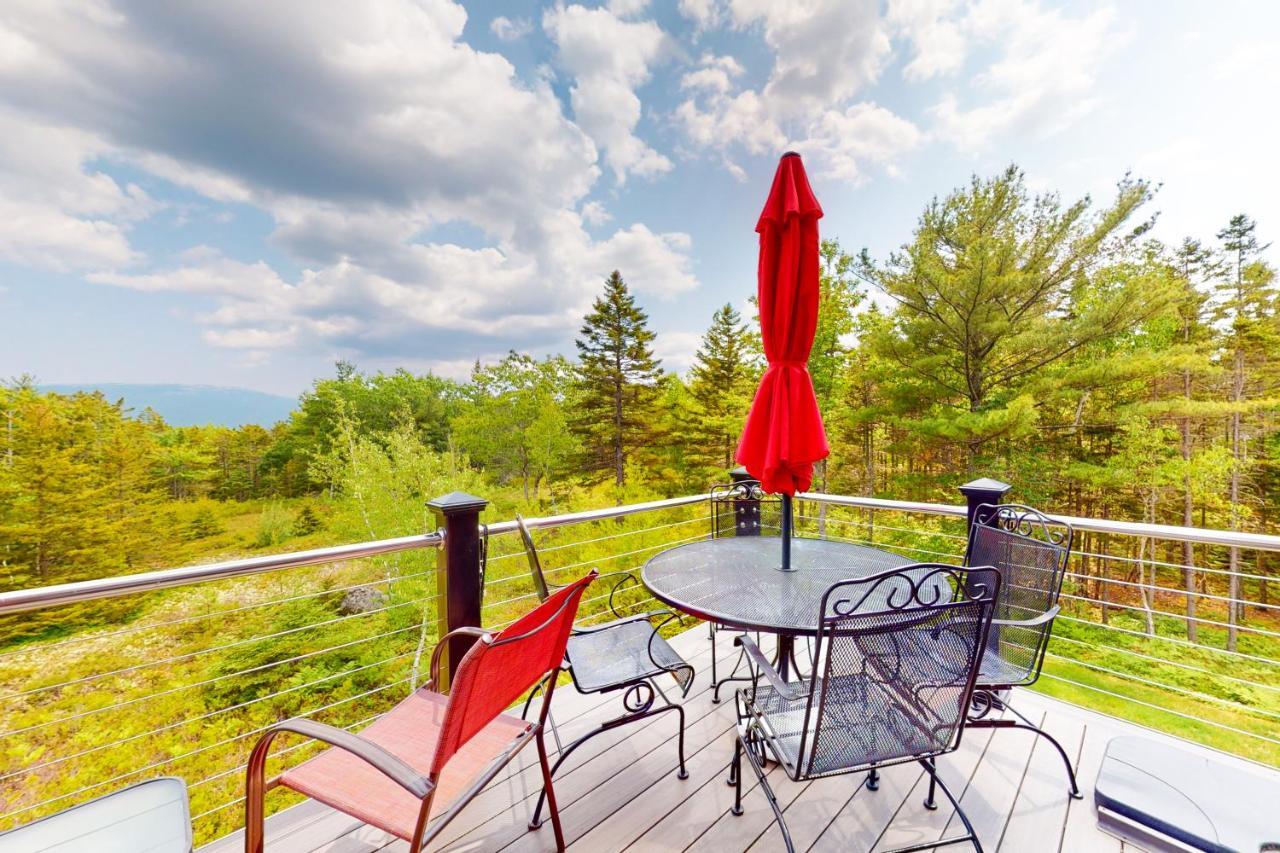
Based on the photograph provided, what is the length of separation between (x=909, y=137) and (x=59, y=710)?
69.7 ft

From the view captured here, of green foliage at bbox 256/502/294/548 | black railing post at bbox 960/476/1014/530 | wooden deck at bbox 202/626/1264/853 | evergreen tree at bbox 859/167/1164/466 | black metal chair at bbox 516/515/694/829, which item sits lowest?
green foliage at bbox 256/502/294/548

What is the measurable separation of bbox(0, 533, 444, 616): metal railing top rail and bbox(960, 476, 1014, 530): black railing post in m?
2.79

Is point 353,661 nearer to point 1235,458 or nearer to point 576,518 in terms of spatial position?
point 576,518

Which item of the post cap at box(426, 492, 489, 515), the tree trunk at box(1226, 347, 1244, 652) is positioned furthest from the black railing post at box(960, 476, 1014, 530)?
the tree trunk at box(1226, 347, 1244, 652)

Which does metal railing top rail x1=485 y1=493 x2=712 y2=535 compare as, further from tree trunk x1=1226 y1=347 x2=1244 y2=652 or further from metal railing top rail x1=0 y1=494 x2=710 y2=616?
tree trunk x1=1226 y1=347 x2=1244 y2=652

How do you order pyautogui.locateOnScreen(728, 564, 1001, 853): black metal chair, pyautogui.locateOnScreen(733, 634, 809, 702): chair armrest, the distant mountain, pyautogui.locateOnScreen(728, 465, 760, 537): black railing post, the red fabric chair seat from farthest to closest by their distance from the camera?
the distant mountain, pyautogui.locateOnScreen(728, 465, 760, 537): black railing post, pyautogui.locateOnScreen(733, 634, 809, 702): chair armrest, pyautogui.locateOnScreen(728, 564, 1001, 853): black metal chair, the red fabric chair seat

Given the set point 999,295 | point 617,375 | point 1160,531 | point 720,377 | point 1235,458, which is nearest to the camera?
point 1160,531

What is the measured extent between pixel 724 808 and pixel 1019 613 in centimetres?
151

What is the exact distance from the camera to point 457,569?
7.20ft

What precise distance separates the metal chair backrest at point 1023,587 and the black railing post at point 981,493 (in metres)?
0.23

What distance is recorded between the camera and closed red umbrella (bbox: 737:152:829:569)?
2.14 metres

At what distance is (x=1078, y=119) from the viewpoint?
734cm

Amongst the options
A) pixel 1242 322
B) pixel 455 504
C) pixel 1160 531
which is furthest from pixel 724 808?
pixel 1242 322

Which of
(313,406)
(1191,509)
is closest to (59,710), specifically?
(313,406)
